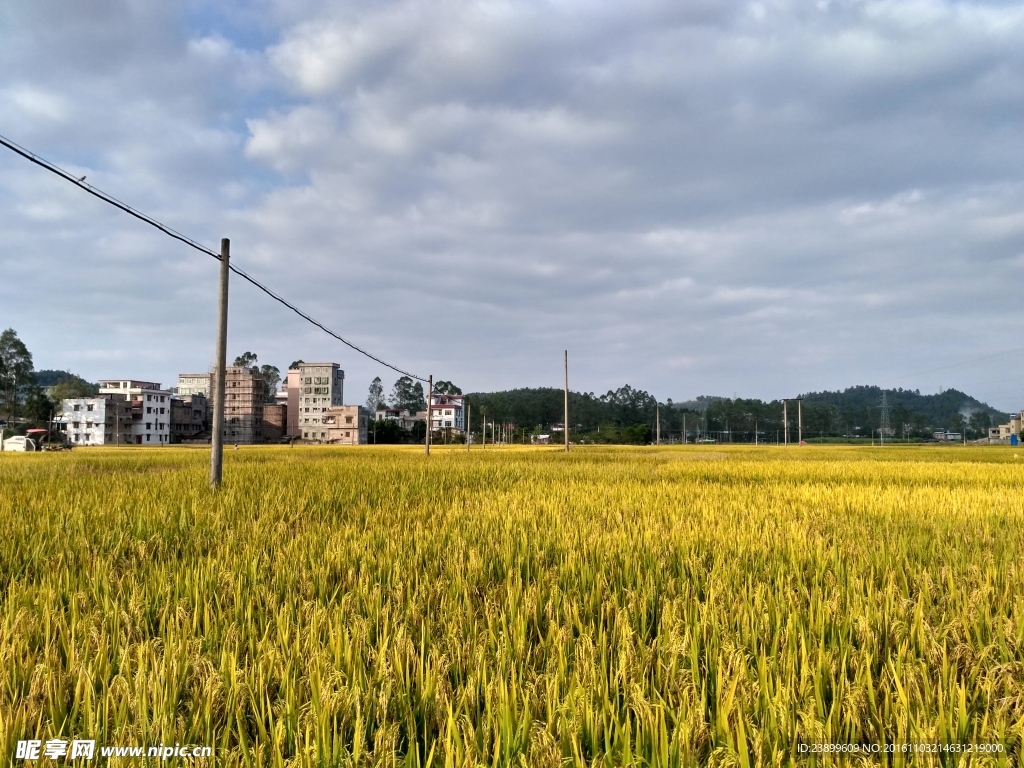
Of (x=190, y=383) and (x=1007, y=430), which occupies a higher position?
(x=190, y=383)

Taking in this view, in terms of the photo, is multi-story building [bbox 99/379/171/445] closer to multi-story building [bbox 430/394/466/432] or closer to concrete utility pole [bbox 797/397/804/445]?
multi-story building [bbox 430/394/466/432]

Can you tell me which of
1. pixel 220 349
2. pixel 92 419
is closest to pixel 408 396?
pixel 92 419

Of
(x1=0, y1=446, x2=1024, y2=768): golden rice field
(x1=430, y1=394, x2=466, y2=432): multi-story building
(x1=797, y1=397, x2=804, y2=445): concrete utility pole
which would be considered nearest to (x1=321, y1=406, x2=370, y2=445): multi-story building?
(x1=430, y1=394, x2=466, y2=432): multi-story building

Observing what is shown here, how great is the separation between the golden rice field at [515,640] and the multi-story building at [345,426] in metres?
71.7

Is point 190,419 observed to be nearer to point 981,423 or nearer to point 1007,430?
point 1007,430

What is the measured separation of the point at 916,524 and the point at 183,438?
84.7 m

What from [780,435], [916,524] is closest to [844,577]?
[916,524]

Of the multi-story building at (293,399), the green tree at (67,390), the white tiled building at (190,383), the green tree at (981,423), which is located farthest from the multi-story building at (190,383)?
the green tree at (981,423)

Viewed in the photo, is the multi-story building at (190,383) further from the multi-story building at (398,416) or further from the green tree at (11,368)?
the green tree at (11,368)

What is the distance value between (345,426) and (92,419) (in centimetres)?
2857

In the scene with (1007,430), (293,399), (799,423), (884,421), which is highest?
(293,399)

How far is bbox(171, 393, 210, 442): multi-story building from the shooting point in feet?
242

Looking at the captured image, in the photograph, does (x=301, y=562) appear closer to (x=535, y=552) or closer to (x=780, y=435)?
(x=535, y=552)

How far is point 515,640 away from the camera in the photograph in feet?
8.79
